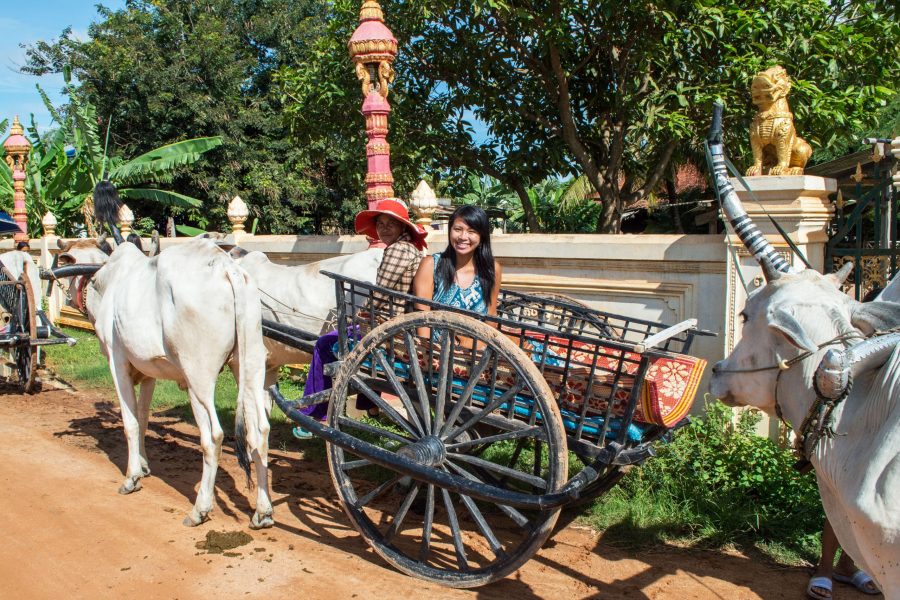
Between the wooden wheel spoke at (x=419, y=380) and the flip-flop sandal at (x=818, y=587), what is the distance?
198 centimetres

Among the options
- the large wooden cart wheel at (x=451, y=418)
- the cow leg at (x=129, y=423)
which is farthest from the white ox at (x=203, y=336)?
the large wooden cart wheel at (x=451, y=418)

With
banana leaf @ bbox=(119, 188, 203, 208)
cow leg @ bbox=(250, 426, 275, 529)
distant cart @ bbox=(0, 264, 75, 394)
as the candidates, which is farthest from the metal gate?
banana leaf @ bbox=(119, 188, 203, 208)

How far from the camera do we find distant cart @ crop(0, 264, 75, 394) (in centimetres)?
779

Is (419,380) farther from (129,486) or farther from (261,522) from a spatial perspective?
(129,486)

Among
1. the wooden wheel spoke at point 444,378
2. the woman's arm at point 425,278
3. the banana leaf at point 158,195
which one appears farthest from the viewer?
the banana leaf at point 158,195

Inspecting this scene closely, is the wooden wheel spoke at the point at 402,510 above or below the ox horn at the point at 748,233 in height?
below

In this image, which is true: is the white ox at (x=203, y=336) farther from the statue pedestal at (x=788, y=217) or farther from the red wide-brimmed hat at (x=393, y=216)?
the statue pedestal at (x=788, y=217)

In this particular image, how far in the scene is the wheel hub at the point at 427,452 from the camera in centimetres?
353

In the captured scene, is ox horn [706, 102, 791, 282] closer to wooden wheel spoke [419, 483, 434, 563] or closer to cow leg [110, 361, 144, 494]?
wooden wheel spoke [419, 483, 434, 563]

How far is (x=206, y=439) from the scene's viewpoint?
15.1 ft

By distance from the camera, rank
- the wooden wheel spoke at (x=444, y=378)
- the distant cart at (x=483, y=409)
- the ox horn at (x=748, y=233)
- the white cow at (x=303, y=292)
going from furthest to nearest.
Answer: the white cow at (x=303, y=292) → the wooden wheel spoke at (x=444, y=378) → the distant cart at (x=483, y=409) → the ox horn at (x=748, y=233)

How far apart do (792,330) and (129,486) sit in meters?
4.44

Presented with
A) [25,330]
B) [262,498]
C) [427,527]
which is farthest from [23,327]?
[427,527]

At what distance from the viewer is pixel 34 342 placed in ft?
25.4
